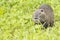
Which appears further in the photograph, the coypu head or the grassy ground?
the coypu head

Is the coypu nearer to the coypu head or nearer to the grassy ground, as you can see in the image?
the coypu head

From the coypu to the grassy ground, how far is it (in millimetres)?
143

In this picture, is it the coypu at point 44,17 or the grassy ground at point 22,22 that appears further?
the coypu at point 44,17

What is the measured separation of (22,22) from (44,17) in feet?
2.20

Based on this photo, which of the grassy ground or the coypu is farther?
the coypu

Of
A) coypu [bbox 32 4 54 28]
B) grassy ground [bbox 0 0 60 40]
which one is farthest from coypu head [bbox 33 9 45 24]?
grassy ground [bbox 0 0 60 40]

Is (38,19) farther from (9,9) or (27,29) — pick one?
(9,9)

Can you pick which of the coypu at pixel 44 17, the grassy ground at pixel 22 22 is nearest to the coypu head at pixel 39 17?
the coypu at pixel 44 17

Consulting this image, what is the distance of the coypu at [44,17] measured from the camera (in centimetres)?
741

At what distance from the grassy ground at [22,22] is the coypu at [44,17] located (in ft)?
0.47

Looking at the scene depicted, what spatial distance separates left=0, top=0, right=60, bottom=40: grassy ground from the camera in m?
6.89

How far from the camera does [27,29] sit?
24.3 feet

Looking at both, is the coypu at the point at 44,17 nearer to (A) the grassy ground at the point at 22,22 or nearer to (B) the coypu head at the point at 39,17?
(B) the coypu head at the point at 39,17

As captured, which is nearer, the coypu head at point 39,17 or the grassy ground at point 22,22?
the grassy ground at point 22,22
